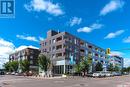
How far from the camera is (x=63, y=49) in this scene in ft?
247

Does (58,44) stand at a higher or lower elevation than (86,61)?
higher

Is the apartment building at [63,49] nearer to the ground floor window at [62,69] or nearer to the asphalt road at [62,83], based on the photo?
the ground floor window at [62,69]

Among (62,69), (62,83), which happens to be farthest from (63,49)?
(62,83)

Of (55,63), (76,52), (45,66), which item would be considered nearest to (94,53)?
(76,52)

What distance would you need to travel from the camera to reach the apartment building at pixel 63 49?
75438mm

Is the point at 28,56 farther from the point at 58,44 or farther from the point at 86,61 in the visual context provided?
the point at 86,61

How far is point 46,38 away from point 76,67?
22971 millimetres

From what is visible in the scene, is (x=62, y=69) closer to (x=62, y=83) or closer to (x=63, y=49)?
(x=63, y=49)

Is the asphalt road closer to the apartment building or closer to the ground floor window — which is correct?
the apartment building

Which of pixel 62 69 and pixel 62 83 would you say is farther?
pixel 62 69

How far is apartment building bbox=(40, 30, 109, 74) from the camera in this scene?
75438 millimetres

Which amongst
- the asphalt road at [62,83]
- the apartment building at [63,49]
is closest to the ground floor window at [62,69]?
the apartment building at [63,49]

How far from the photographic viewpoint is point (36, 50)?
114 m

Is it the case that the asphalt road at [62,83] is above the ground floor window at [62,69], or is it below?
below
